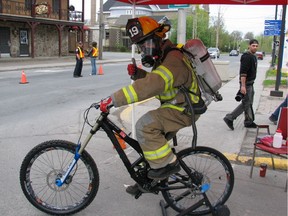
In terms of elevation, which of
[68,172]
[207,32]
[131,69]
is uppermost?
[207,32]

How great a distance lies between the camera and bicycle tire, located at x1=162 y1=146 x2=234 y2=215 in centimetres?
359

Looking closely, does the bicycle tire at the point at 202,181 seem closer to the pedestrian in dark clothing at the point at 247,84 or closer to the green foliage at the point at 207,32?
the pedestrian in dark clothing at the point at 247,84

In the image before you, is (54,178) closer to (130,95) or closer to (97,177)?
(97,177)

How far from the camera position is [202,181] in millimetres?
3600

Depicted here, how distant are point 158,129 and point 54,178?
1200 millimetres

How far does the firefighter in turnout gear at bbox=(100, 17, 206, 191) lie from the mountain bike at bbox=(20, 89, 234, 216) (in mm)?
184

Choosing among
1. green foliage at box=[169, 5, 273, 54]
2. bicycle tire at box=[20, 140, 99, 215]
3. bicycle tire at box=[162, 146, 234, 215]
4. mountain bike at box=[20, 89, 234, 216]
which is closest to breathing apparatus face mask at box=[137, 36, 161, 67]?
mountain bike at box=[20, 89, 234, 216]

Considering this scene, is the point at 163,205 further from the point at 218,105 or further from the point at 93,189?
the point at 218,105

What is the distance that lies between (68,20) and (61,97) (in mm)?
27159

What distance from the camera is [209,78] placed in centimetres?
347

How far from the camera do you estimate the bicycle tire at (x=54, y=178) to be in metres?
3.49

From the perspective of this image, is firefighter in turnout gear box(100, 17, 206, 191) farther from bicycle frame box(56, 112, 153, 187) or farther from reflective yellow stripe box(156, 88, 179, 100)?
bicycle frame box(56, 112, 153, 187)

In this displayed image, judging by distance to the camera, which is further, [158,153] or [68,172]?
[68,172]

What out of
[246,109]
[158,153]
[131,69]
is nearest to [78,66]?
[246,109]
